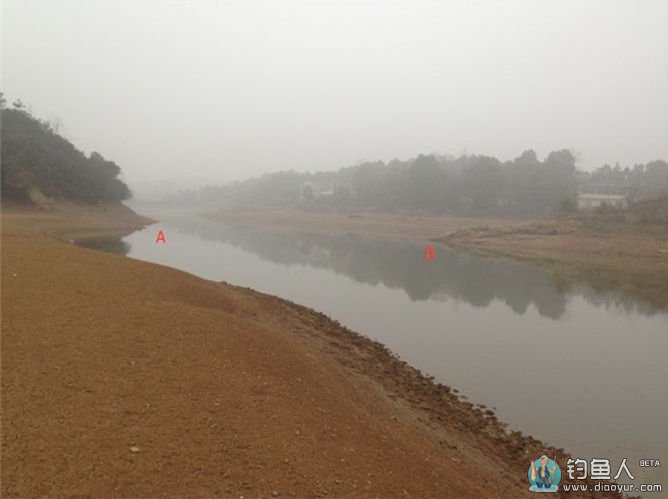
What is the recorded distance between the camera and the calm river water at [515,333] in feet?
29.0

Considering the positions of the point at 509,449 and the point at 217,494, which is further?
the point at 509,449

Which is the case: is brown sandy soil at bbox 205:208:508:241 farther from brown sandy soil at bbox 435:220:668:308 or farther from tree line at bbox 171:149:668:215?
brown sandy soil at bbox 435:220:668:308

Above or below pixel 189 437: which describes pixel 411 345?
below

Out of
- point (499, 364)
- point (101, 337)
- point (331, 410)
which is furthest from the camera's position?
point (499, 364)

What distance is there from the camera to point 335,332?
13.0 m

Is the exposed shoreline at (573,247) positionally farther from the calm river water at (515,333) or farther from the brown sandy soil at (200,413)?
the brown sandy soil at (200,413)

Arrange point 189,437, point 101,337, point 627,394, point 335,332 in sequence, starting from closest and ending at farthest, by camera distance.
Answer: point 189,437
point 101,337
point 627,394
point 335,332

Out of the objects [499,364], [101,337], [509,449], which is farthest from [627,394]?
[101,337]

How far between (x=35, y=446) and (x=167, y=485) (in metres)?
1.38

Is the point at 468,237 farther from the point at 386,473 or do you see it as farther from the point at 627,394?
the point at 386,473

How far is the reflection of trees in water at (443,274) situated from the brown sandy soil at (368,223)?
1549 cm

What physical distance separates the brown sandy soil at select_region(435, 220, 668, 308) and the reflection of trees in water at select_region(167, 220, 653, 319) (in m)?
2.94

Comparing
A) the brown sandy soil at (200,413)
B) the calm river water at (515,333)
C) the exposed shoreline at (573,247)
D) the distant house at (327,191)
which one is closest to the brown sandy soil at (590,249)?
the exposed shoreline at (573,247)

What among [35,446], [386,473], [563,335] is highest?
[35,446]
